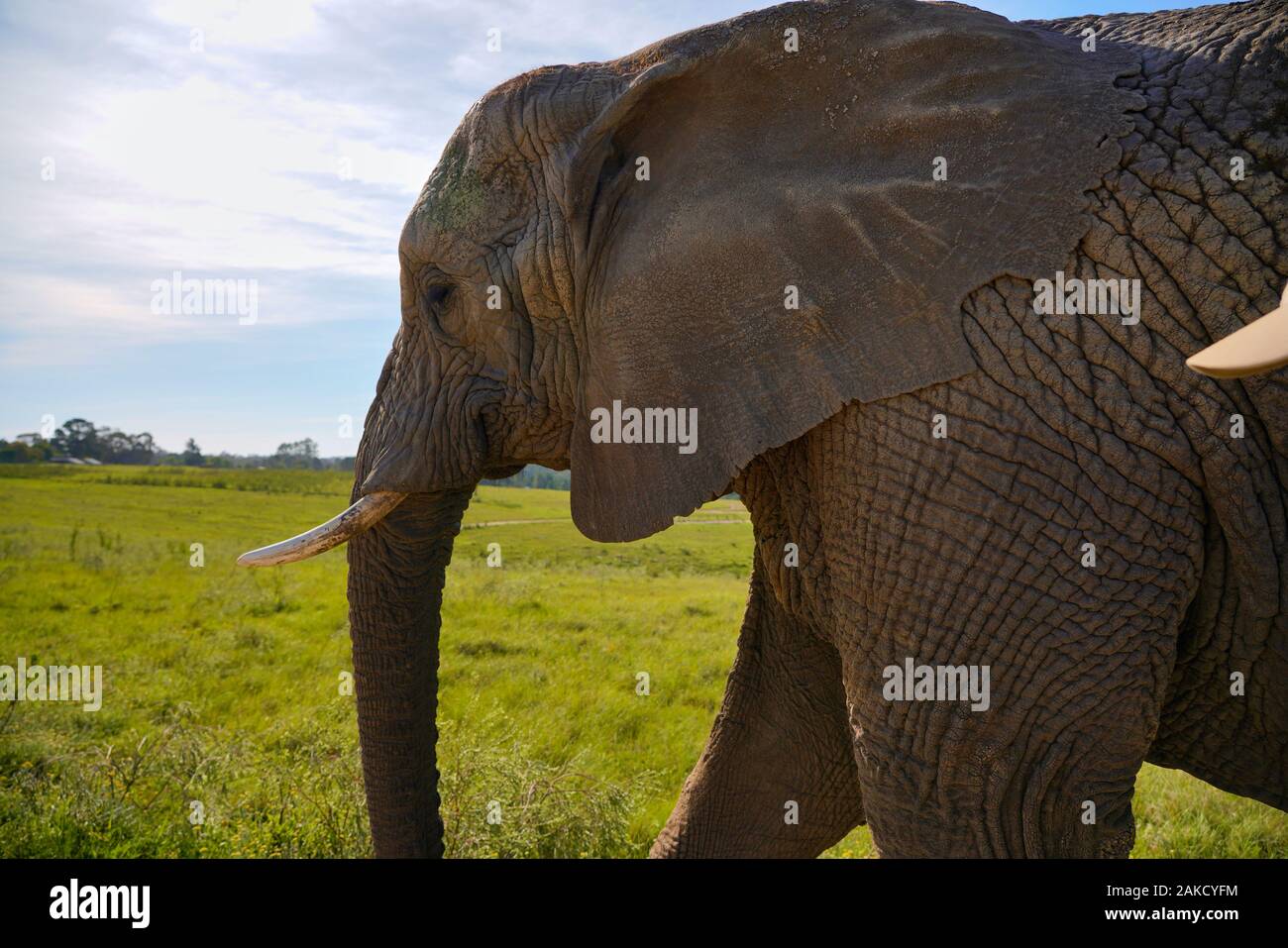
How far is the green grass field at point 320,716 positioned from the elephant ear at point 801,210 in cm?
335

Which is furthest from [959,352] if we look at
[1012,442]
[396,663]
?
[396,663]

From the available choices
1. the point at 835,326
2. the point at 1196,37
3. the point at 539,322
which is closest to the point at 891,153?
the point at 835,326

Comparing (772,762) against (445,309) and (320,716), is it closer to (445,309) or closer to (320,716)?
(445,309)

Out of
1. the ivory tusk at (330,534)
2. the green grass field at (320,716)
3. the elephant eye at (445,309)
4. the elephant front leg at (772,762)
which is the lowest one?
the green grass field at (320,716)

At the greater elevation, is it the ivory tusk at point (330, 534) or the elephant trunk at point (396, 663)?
the ivory tusk at point (330, 534)

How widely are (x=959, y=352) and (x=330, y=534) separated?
7.86ft

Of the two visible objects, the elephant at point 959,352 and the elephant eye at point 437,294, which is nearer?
the elephant at point 959,352

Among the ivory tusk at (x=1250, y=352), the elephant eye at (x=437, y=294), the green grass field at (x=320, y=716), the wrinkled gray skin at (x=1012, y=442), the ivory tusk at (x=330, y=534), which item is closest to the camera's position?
the ivory tusk at (x=1250, y=352)

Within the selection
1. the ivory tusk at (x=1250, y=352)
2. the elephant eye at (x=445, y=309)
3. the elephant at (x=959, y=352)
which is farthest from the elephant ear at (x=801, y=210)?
the ivory tusk at (x=1250, y=352)

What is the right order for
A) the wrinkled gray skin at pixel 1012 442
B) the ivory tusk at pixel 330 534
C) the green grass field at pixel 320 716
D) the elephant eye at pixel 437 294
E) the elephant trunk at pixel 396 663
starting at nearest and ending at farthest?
the wrinkled gray skin at pixel 1012 442, the ivory tusk at pixel 330 534, the elephant eye at pixel 437 294, the elephant trunk at pixel 396 663, the green grass field at pixel 320 716

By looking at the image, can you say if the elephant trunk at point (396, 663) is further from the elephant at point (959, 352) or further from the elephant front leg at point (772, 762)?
the elephant front leg at point (772, 762)

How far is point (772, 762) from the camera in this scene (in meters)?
4.47

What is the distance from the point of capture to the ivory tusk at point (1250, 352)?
167cm

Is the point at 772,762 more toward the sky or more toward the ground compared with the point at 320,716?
more toward the sky
